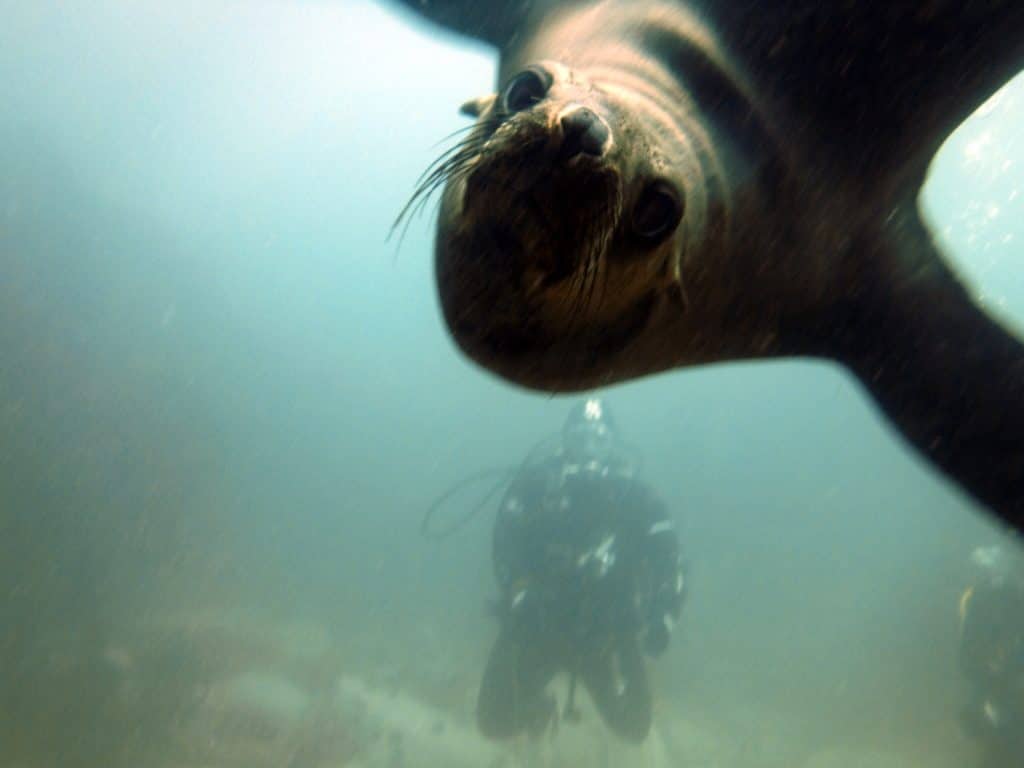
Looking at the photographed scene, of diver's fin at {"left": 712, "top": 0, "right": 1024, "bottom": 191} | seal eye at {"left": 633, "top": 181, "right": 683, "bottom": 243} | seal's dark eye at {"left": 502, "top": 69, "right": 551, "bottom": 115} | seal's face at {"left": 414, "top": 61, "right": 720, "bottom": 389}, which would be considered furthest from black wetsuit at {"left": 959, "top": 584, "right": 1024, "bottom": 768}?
seal's dark eye at {"left": 502, "top": 69, "right": 551, "bottom": 115}

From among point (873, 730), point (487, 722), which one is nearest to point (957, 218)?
point (873, 730)

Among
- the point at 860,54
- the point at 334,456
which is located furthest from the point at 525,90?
the point at 334,456

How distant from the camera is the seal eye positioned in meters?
1.36

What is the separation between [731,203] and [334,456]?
65.5m

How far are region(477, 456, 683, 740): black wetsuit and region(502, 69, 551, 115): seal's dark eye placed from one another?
9012 mm

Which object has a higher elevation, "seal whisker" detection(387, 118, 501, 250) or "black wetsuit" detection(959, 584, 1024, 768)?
"seal whisker" detection(387, 118, 501, 250)

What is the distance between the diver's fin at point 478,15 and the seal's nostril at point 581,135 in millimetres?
1858

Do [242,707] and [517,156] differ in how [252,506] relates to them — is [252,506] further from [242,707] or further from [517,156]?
[517,156]

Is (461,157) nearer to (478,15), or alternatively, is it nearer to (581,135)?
(581,135)

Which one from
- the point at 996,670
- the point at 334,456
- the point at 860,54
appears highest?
the point at 860,54

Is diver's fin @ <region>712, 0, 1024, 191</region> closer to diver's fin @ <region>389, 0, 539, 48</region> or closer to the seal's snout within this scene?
diver's fin @ <region>389, 0, 539, 48</region>

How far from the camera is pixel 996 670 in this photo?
1095 cm

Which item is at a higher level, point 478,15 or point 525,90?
point 525,90

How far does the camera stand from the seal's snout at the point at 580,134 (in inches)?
47.8
